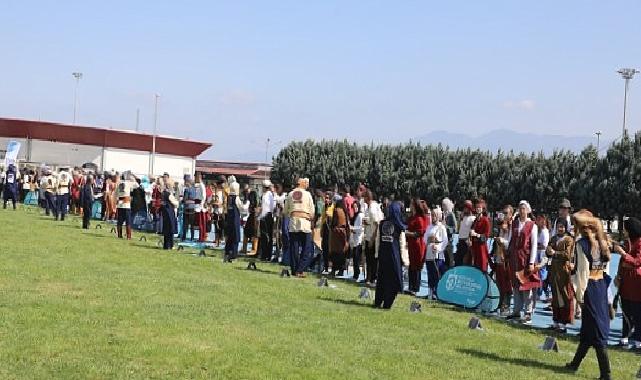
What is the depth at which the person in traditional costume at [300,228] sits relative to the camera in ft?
58.1

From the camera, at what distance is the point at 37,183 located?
3966 cm

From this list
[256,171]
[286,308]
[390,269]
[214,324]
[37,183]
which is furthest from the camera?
[256,171]

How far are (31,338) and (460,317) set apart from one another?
7.33 m

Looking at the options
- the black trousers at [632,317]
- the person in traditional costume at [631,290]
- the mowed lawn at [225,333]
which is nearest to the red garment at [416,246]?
the mowed lawn at [225,333]

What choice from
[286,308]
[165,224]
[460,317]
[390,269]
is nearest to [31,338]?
[286,308]

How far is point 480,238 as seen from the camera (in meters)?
16.2

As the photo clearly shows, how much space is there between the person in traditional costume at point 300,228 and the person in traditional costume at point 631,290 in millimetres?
6715

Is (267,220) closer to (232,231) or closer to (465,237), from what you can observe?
(232,231)

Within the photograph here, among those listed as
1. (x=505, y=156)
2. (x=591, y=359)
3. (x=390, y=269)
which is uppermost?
(x=505, y=156)

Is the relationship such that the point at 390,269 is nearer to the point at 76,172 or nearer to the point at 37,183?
the point at 76,172

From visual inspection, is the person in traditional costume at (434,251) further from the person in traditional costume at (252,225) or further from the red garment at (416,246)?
the person in traditional costume at (252,225)

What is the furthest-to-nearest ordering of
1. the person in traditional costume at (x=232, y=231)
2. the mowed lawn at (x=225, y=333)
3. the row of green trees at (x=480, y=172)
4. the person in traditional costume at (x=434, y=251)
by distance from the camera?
the row of green trees at (x=480, y=172) → the person in traditional costume at (x=232, y=231) → the person in traditional costume at (x=434, y=251) → the mowed lawn at (x=225, y=333)

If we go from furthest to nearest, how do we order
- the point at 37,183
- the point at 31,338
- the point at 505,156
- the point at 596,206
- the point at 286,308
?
1. the point at 505,156
2. the point at 596,206
3. the point at 37,183
4. the point at 286,308
5. the point at 31,338

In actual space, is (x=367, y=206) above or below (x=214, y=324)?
above
